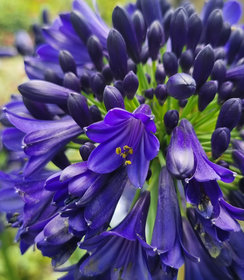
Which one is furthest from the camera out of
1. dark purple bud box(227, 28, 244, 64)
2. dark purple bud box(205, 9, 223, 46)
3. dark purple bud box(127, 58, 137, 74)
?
dark purple bud box(227, 28, 244, 64)

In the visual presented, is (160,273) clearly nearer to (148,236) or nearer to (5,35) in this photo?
(148,236)

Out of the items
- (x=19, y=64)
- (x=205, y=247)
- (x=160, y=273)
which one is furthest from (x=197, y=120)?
(x=19, y=64)

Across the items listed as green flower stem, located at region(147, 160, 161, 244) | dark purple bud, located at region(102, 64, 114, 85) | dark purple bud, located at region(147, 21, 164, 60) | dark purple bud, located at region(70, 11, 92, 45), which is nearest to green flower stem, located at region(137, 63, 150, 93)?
dark purple bud, located at region(147, 21, 164, 60)

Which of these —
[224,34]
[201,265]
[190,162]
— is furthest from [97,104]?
[201,265]

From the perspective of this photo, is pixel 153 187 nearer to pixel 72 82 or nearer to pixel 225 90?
pixel 225 90

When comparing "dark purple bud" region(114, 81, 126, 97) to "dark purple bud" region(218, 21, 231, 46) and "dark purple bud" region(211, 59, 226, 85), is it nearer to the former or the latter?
"dark purple bud" region(211, 59, 226, 85)

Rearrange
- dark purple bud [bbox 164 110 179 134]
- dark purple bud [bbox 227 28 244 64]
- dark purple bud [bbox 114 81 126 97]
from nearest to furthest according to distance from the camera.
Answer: dark purple bud [bbox 164 110 179 134]
dark purple bud [bbox 114 81 126 97]
dark purple bud [bbox 227 28 244 64]

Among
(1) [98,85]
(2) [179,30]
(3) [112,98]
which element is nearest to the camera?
(3) [112,98]

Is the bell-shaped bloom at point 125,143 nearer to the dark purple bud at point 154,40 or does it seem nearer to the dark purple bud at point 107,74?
the dark purple bud at point 107,74
